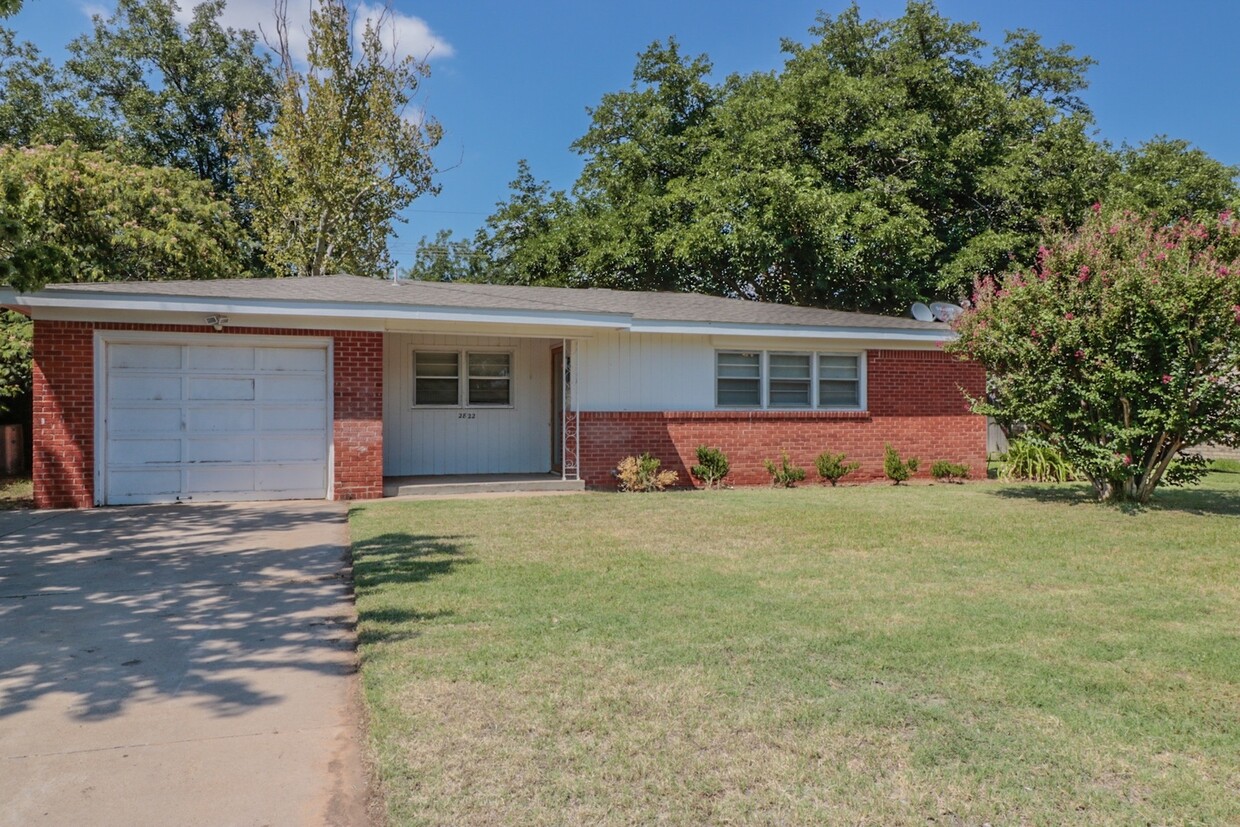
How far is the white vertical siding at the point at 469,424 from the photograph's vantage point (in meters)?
14.0

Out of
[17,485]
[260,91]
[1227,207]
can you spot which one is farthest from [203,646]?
[260,91]

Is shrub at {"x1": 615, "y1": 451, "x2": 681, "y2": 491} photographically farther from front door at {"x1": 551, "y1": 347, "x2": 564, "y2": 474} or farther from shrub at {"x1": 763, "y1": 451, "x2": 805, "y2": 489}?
shrub at {"x1": 763, "y1": 451, "x2": 805, "y2": 489}

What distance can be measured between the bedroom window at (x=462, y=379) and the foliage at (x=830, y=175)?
9.39 metres

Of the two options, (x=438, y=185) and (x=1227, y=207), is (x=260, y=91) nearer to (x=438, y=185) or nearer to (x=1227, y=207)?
(x=438, y=185)

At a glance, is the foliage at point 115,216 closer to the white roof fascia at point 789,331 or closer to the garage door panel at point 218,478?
the garage door panel at point 218,478

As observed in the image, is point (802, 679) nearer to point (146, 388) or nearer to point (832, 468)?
point (146, 388)

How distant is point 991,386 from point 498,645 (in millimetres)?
9785

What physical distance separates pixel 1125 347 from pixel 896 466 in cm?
494

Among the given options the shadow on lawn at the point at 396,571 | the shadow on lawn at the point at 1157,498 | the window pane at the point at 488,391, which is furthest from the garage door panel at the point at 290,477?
the shadow on lawn at the point at 1157,498

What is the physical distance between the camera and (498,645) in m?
4.70

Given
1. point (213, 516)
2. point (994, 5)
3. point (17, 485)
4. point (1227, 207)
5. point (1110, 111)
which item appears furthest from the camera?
point (1110, 111)

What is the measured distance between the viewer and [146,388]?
1102 centimetres

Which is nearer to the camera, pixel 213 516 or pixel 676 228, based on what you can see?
pixel 213 516

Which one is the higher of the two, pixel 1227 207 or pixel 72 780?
pixel 1227 207
